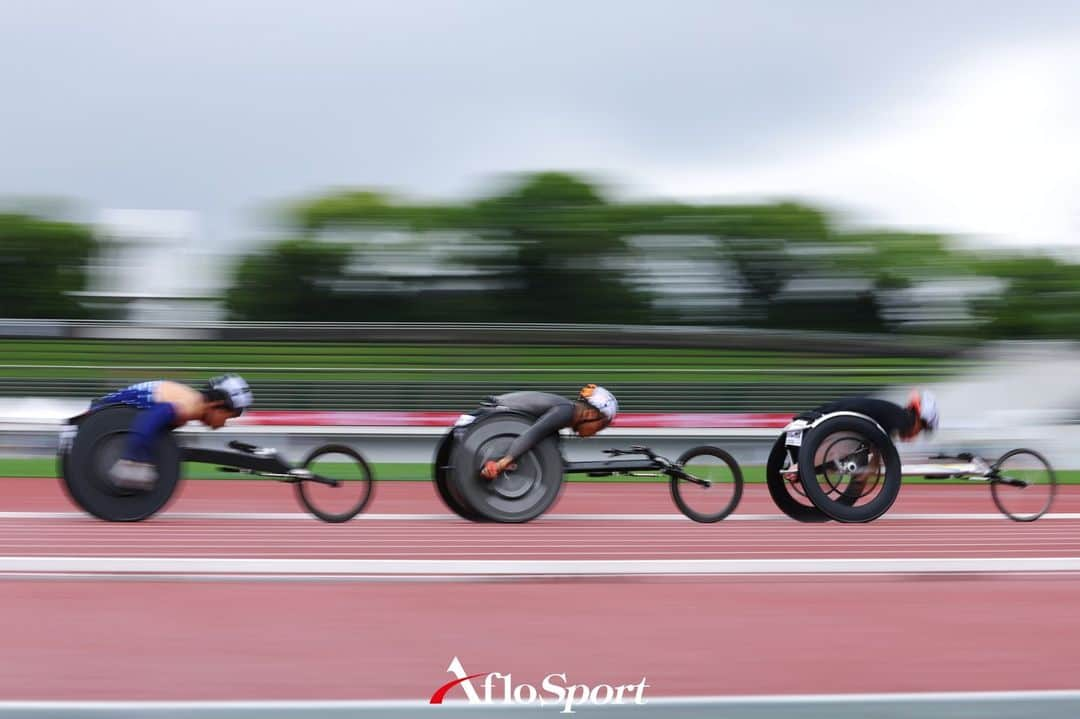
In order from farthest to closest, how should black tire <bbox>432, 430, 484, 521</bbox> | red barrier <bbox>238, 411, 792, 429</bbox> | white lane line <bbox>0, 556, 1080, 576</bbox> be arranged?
red barrier <bbox>238, 411, 792, 429</bbox>
black tire <bbox>432, 430, 484, 521</bbox>
white lane line <bbox>0, 556, 1080, 576</bbox>

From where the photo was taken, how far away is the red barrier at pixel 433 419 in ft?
65.2

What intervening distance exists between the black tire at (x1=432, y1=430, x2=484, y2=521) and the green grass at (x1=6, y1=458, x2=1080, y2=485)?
5.32 metres

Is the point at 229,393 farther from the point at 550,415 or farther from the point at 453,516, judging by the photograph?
the point at 550,415

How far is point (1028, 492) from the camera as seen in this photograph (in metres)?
10.8

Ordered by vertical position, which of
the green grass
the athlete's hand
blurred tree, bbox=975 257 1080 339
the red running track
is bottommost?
the green grass

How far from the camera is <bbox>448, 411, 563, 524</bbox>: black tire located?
9.38 m

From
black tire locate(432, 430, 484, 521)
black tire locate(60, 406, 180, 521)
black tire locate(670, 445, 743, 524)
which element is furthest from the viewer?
black tire locate(670, 445, 743, 524)

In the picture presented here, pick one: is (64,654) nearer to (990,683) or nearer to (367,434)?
(990,683)

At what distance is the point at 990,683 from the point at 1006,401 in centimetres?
1905

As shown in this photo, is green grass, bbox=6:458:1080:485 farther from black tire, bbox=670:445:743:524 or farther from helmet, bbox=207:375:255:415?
helmet, bbox=207:375:255:415

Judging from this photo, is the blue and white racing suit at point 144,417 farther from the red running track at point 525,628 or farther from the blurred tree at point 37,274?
the blurred tree at point 37,274

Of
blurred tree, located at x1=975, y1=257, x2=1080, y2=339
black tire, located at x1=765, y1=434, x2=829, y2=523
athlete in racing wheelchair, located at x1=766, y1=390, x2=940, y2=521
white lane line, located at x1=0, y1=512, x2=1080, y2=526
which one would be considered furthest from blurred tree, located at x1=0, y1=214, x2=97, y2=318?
athlete in racing wheelchair, located at x1=766, y1=390, x2=940, y2=521

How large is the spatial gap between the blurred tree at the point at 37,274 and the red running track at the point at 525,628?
27.0m

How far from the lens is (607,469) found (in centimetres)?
968
